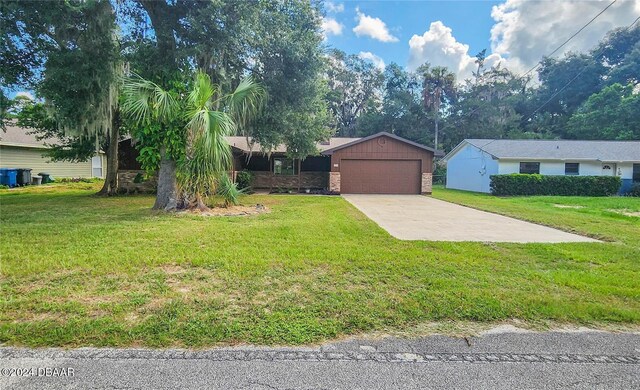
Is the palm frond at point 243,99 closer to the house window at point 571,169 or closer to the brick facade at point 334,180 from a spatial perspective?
the brick facade at point 334,180

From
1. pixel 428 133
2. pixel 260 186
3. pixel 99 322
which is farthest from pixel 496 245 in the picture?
pixel 428 133

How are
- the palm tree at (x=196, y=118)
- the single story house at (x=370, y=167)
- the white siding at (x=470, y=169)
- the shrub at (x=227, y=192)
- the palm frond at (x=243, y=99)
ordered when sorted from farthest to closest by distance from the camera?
the white siding at (x=470, y=169)
the single story house at (x=370, y=167)
the shrub at (x=227, y=192)
the palm frond at (x=243, y=99)
the palm tree at (x=196, y=118)

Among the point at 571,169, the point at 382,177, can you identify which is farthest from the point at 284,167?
the point at 571,169

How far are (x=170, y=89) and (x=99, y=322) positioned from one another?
295 inches

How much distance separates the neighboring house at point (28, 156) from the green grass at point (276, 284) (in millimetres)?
13560

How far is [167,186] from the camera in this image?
9516 millimetres

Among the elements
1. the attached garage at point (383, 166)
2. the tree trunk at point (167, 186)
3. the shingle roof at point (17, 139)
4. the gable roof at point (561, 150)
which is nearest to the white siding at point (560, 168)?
the gable roof at point (561, 150)

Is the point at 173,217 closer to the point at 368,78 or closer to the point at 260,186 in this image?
the point at 260,186

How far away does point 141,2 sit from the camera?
367 inches

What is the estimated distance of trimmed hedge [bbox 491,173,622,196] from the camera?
1739cm

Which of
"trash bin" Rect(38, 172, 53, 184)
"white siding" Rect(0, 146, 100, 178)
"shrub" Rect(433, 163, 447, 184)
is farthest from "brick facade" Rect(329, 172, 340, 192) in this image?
"trash bin" Rect(38, 172, 53, 184)

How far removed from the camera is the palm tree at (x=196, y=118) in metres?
8.15

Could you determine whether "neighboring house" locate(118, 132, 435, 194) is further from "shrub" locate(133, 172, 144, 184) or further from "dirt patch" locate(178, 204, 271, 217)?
"dirt patch" locate(178, 204, 271, 217)

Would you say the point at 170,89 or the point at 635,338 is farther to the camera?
the point at 170,89
